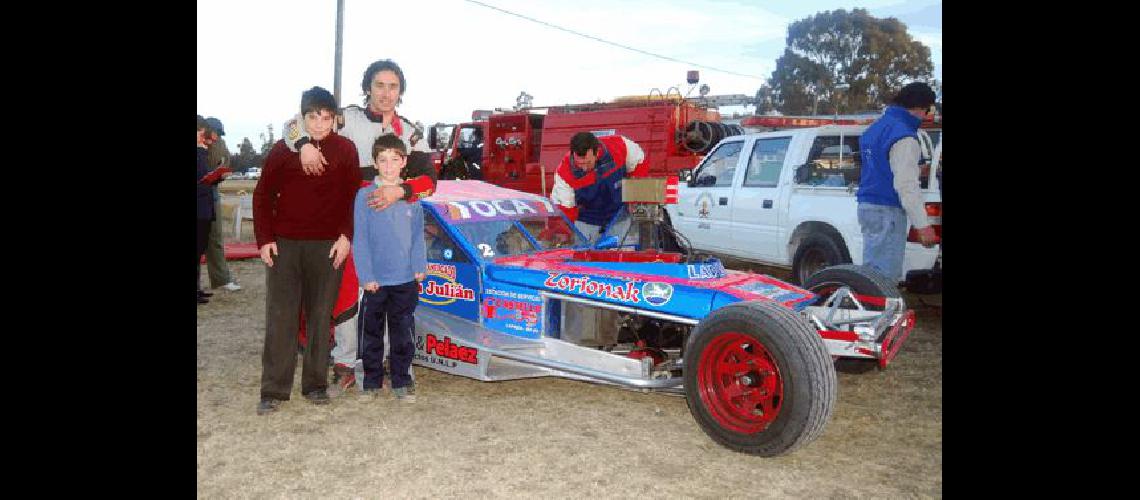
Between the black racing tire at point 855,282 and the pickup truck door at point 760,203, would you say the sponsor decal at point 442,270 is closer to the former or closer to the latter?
the black racing tire at point 855,282

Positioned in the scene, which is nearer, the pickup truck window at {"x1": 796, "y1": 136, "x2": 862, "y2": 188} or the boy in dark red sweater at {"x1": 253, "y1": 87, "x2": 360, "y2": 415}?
the boy in dark red sweater at {"x1": 253, "y1": 87, "x2": 360, "y2": 415}

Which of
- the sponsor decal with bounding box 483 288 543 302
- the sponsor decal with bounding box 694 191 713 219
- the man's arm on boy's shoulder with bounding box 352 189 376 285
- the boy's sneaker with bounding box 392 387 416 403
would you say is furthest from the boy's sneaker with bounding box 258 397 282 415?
the sponsor decal with bounding box 694 191 713 219

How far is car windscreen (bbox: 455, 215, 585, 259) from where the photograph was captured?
16.5ft

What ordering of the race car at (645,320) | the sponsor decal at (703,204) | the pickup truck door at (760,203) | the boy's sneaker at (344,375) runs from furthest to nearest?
the sponsor decal at (703,204), the pickup truck door at (760,203), the boy's sneaker at (344,375), the race car at (645,320)

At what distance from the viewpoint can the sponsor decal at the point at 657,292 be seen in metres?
4.20

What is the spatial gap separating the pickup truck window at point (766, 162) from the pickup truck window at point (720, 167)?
258mm

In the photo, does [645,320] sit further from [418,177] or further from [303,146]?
[303,146]

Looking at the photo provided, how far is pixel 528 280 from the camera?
4.65 metres

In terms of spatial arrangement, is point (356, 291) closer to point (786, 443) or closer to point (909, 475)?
point (786, 443)

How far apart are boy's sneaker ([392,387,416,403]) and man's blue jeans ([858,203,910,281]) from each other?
3.31 m

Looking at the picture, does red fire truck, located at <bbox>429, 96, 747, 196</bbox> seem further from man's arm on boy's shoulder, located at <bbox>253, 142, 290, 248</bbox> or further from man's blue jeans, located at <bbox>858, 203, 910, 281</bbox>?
man's arm on boy's shoulder, located at <bbox>253, 142, 290, 248</bbox>

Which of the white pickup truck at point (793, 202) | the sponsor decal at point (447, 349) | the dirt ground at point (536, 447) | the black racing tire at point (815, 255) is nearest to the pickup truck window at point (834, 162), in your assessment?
the white pickup truck at point (793, 202)

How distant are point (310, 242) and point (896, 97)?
412 centimetres
